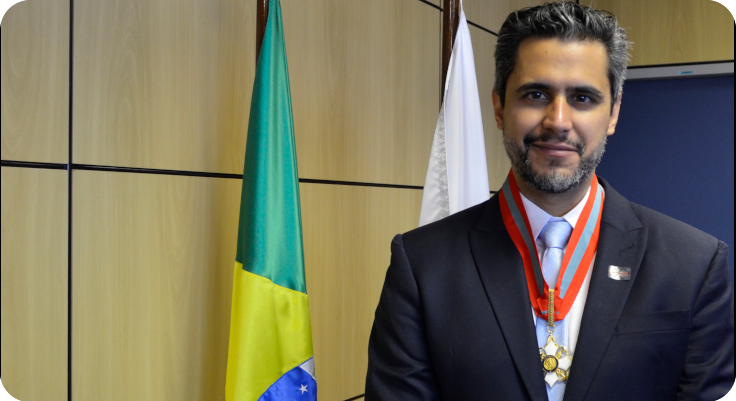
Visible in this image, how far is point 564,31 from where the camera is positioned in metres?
1.54

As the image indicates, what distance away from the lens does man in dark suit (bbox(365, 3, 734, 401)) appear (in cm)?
140

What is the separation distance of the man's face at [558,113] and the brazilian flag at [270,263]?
0.88 meters

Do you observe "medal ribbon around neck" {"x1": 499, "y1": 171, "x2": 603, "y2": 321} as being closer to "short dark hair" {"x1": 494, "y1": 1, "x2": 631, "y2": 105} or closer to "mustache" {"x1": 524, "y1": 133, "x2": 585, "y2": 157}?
"mustache" {"x1": 524, "y1": 133, "x2": 585, "y2": 157}

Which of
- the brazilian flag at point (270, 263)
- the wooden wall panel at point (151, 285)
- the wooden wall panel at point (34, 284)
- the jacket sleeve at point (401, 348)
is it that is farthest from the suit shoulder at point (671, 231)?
the wooden wall panel at point (34, 284)

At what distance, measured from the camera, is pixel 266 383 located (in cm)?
211

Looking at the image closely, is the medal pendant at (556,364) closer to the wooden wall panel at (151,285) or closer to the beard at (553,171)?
the beard at (553,171)

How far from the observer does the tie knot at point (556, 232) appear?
5.06 ft

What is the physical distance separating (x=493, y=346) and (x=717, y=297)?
53cm

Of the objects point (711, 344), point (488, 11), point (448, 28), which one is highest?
point (488, 11)

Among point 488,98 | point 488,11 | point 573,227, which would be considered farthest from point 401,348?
point 488,11

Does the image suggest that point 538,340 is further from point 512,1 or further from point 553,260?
point 512,1

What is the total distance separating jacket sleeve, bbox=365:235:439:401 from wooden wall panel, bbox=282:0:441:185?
1.25 meters

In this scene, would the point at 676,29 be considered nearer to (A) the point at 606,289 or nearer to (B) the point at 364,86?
Answer: (B) the point at 364,86

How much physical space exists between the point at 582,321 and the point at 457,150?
1.42 metres
